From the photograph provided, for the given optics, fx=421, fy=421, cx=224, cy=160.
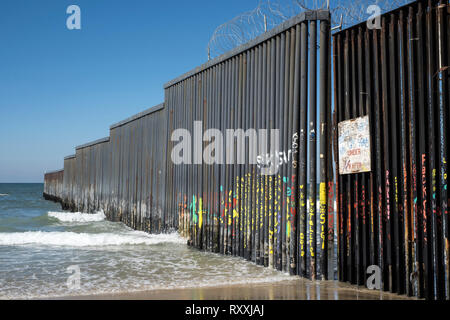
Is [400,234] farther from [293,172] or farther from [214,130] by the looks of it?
[214,130]

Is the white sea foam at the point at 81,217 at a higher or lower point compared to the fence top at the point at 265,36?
lower

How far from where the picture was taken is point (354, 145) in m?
7.04

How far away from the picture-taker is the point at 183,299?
6488 mm

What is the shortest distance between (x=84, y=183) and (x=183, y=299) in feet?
67.5

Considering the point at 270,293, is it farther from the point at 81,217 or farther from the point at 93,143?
the point at 93,143

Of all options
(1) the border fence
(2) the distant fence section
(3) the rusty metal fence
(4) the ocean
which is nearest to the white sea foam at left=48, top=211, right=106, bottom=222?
(4) the ocean

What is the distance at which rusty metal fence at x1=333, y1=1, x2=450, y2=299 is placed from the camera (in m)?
5.79

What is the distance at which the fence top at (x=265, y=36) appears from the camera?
26.2 ft

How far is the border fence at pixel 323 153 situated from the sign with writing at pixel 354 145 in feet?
0.33

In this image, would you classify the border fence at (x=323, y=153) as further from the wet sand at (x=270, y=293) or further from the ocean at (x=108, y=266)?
the ocean at (x=108, y=266)

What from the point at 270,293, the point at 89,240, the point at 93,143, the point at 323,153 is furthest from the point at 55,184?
A: the point at 270,293

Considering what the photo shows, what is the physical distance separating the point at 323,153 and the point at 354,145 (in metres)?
0.76

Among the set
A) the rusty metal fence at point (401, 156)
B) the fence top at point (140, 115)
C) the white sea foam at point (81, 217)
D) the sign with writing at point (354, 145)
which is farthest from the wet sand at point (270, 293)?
the white sea foam at point (81, 217)
